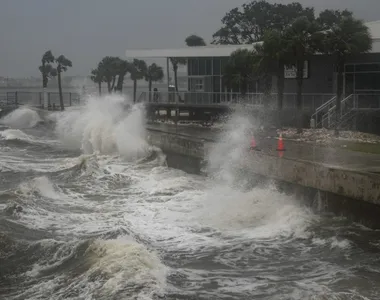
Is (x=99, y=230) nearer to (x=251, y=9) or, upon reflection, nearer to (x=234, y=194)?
(x=234, y=194)

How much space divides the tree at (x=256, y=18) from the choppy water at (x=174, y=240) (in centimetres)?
4759

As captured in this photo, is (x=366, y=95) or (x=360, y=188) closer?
(x=360, y=188)

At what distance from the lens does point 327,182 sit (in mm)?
12492

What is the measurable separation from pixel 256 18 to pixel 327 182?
5455 centimetres

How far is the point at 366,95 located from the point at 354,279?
1592 cm

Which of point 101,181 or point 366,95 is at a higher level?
point 366,95

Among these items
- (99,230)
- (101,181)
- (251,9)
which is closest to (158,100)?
(101,181)

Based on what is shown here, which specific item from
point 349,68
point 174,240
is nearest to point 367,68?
point 349,68

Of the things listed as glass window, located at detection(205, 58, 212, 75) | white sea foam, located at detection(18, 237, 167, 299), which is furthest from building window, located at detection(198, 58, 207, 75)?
white sea foam, located at detection(18, 237, 167, 299)

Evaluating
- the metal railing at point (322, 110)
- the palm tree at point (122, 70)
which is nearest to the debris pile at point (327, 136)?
the metal railing at point (322, 110)

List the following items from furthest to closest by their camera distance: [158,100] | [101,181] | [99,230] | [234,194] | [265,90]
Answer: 1. [158,100]
2. [265,90]
3. [101,181]
4. [234,194]
5. [99,230]

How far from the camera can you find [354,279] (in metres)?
8.32

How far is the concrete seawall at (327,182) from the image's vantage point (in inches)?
448

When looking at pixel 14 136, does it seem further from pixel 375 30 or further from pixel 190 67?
pixel 375 30
